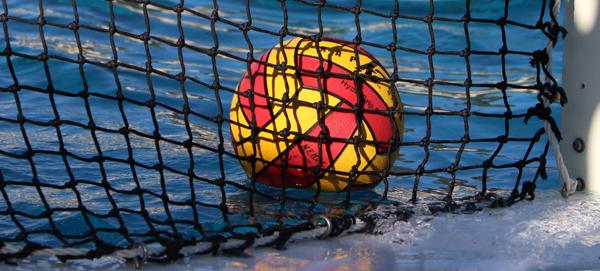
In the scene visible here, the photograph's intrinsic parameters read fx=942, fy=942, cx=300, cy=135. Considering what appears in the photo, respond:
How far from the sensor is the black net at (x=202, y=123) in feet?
11.0

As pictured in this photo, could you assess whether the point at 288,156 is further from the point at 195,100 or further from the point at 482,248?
the point at 195,100

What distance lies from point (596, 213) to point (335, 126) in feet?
3.44

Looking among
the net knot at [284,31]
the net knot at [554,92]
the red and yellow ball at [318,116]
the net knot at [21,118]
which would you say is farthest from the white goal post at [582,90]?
the net knot at [21,118]

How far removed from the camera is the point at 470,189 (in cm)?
479

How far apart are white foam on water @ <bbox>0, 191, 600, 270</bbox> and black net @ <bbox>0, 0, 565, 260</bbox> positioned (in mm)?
76

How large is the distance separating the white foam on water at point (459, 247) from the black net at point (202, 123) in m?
0.08

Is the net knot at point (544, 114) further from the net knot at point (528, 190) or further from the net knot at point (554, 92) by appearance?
the net knot at point (528, 190)

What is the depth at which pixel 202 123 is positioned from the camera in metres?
5.98

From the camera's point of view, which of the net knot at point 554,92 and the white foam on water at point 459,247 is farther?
the net knot at point 554,92

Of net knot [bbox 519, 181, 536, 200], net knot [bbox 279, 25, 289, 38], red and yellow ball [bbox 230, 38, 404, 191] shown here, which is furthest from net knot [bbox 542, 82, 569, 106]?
net knot [bbox 279, 25, 289, 38]

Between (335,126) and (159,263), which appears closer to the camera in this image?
(159,263)

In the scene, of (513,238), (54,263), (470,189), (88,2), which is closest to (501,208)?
(513,238)

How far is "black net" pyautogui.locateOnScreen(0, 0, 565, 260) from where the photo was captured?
3.36 meters

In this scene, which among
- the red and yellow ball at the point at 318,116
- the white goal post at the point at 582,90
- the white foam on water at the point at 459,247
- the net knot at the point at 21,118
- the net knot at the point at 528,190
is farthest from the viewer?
the red and yellow ball at the point at 318,116
